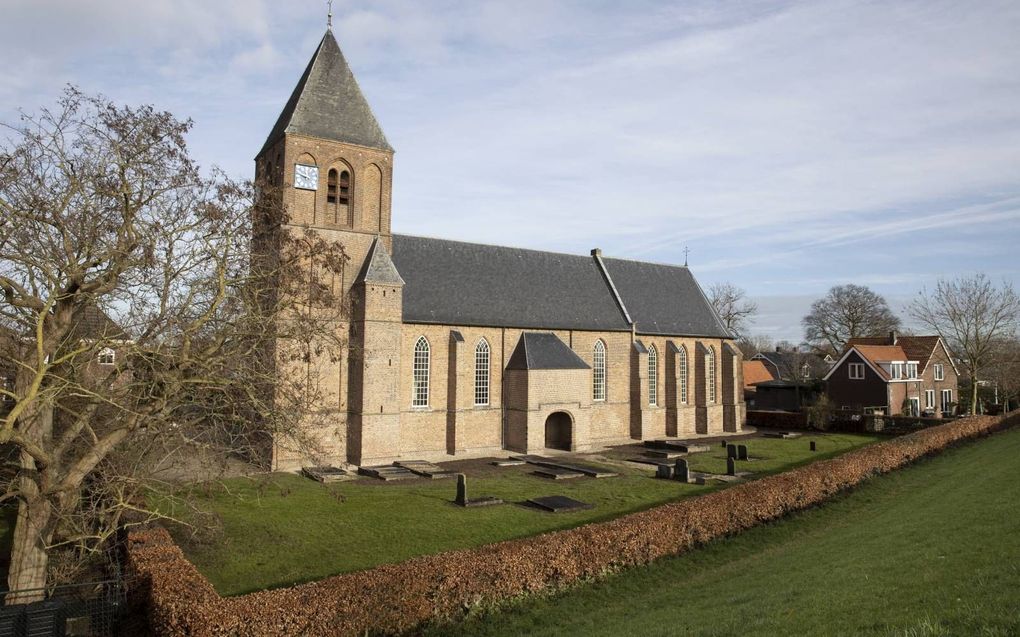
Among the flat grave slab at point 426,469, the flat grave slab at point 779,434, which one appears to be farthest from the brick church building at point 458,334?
Result: the flat grave slab at point 779,434

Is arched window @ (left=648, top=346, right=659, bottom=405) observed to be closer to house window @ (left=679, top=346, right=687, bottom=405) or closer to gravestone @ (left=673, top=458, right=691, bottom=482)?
house window @ (left=679, top=346, right=687, bottom=405)

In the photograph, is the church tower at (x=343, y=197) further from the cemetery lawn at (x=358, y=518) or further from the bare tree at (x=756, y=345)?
the bare tree at (x=756, y=345)

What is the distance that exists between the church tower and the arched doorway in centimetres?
976

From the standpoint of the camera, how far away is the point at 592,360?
35.9 metres

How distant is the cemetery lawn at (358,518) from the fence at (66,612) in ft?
6.15

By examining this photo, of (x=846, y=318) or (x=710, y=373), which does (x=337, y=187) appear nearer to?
(x=710, y=373)

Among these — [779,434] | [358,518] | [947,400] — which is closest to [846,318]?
[947,400]

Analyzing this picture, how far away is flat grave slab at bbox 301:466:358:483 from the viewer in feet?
78.3

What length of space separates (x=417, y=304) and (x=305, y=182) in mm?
7282

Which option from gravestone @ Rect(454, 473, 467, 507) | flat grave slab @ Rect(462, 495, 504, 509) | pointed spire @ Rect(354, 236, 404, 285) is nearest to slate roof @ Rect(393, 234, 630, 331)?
pointed spire @ Rect(354, 236, 404, 285)

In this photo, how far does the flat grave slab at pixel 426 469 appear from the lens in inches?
981

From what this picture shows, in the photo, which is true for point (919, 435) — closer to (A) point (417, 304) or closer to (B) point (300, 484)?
(A) point (417, 304)

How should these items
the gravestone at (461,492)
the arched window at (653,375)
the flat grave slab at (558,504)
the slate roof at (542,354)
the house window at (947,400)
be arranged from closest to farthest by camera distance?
the flat grave slab at (558,504)
the gravestone at (461,492)
the slate roof at (542,354)
the arched window at (653,375)
the house window at (947,400)

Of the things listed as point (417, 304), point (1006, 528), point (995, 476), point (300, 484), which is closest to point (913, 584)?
point (1006, 528)
